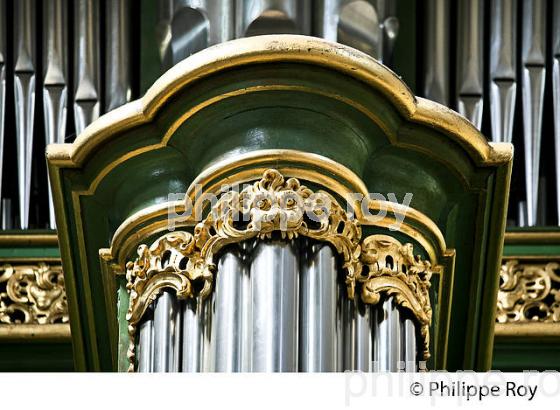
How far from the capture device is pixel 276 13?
188 inches

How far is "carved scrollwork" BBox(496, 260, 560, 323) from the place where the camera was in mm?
5086

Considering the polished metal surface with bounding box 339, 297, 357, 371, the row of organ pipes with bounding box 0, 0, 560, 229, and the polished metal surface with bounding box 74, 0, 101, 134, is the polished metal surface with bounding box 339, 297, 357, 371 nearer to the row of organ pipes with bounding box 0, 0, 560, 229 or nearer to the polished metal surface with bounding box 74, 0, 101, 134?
the row of organ pipes with bounding box 0, 0, 560, 229

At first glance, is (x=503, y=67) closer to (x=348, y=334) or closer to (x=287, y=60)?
(x=287, y=60)

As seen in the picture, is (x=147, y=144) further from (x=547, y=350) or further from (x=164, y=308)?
(x=547, y=350)

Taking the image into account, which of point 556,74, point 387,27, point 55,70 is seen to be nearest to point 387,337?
point 387,27

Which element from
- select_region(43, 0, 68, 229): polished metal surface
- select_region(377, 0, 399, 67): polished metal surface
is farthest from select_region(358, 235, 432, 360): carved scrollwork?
select_region(43, 0, 68, 229): polished metal surface

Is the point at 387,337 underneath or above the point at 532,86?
underneath

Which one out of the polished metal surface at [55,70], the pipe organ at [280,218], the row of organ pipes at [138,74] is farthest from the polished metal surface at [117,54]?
the pipe organ at [280,218]

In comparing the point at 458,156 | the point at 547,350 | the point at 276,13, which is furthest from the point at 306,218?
the point at 547,350

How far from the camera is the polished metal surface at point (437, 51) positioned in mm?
5195

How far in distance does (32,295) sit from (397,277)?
1271 mm

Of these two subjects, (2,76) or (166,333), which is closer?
(166,333)

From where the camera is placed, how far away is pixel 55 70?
533 cm

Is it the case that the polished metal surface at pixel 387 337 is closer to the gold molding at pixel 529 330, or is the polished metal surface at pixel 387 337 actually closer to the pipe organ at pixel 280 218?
the pipe organ at pixel 280 218
